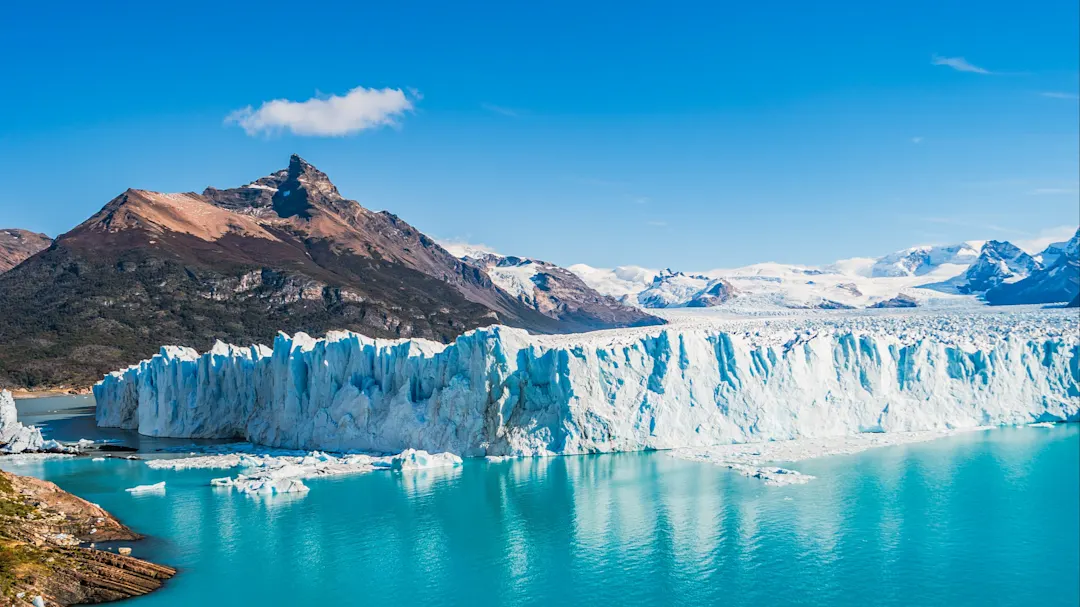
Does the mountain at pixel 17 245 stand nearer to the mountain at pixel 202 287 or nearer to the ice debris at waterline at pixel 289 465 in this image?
the mountain at pixel 202 287

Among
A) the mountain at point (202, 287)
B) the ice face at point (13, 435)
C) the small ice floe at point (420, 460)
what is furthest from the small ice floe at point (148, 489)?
the mountain at point (202, 287)

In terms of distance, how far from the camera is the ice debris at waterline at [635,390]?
3484cm

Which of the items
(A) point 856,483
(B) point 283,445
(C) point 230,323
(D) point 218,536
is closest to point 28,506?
(D) point 218,536

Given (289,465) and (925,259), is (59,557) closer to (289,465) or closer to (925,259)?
(289,465)

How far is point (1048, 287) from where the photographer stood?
10850cm

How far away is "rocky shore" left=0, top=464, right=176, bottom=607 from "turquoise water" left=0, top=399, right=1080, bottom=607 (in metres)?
1.01

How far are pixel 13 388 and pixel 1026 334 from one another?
8247cm

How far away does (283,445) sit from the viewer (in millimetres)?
38750

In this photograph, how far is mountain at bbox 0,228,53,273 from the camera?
538ft

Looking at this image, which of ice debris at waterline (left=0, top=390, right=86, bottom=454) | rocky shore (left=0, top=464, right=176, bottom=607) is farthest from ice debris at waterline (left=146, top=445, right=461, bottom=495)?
ice debris at waterline (left=0, top=390, right=86, bottom=454)

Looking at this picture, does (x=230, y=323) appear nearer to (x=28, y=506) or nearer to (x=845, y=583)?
(x=28, y=506)

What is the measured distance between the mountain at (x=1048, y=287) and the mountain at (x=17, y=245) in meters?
174

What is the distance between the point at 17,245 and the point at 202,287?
97.7 m

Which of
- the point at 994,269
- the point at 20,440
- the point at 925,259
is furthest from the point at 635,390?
the point at 925,259
